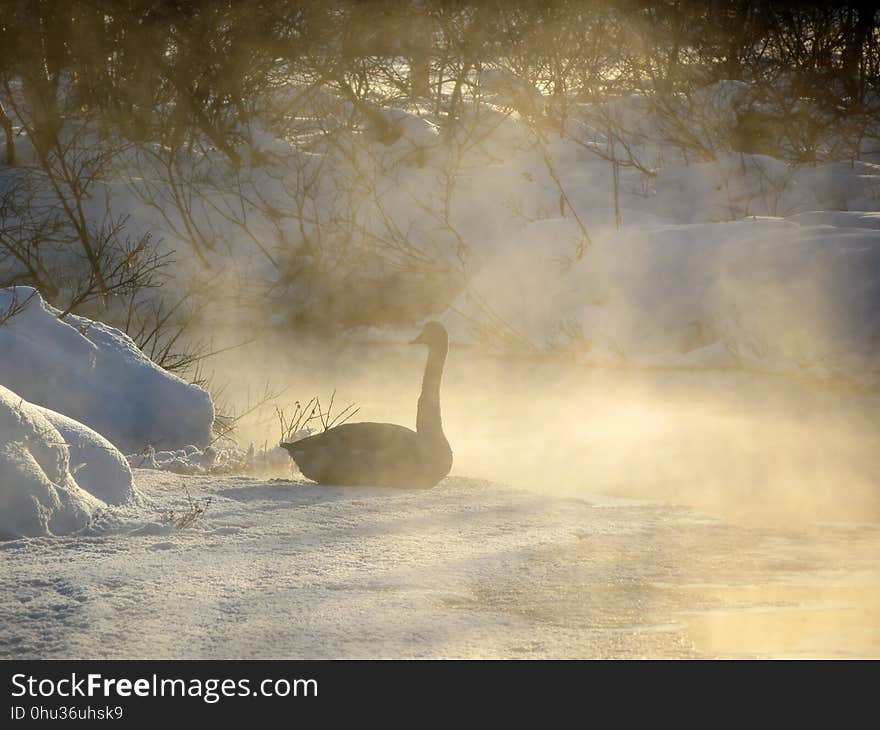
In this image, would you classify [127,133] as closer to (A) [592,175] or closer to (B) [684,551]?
(A) [592,175]

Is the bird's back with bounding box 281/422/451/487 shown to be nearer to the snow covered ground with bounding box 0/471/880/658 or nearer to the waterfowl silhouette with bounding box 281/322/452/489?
the waterfowl silhouette with bounding box 281/322/452/489

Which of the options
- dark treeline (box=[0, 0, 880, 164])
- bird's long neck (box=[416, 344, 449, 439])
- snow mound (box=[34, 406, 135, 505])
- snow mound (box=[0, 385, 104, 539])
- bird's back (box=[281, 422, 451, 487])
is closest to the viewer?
snow mound (box=[0, 385, 104, 539])

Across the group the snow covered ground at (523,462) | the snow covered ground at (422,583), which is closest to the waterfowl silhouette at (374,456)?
the snow covered ground at (523,462)

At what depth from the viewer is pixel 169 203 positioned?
792 inches

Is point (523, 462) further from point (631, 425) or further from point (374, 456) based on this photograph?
point (374, 456)

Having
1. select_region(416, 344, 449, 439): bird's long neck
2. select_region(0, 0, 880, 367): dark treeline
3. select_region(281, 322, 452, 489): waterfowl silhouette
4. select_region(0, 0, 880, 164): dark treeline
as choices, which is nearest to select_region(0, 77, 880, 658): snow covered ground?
select_region(281, 322, 452, 489): waterfowl silhouette

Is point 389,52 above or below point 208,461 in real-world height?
above

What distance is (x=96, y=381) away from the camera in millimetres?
7730

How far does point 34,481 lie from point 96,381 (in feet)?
9.09

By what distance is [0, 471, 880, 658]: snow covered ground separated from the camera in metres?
3.99

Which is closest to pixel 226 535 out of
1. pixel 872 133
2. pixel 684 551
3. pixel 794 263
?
pixel 684 551

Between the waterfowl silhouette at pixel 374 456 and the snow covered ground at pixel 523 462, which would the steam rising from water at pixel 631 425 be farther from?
the waterfowl silhouette at pixel 374 456

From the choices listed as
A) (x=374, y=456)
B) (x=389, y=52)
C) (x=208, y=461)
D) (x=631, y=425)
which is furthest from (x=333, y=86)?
(x=374, y=456)

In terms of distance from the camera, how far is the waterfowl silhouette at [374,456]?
6.64 meters
